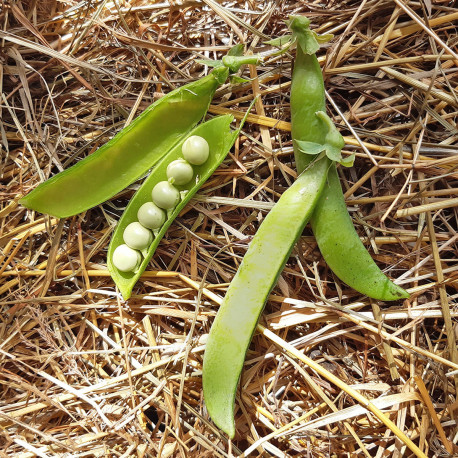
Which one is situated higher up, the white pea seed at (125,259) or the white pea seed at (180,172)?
the white pea seed at (180,172)

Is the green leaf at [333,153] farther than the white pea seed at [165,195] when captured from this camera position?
No

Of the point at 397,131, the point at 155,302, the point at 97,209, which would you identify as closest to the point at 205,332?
the point at 155,302

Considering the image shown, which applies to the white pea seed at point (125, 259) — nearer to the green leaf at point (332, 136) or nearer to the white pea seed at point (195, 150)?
the white pea seed at point (195, 150)

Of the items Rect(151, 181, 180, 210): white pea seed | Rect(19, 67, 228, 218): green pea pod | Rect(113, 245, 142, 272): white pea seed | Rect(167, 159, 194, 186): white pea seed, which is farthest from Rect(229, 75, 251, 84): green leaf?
Rect(113, 245, 142, 272): white pea seed

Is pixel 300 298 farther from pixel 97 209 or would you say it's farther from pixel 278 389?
pixel 97 209

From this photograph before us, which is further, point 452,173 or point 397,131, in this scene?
point 397,131

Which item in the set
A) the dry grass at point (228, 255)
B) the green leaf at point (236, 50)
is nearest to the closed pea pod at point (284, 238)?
the dry grass at point (228, 255)

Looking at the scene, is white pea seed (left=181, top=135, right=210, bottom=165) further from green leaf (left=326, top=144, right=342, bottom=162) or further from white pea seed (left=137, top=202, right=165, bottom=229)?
green leaf (left=326, top=144, right=342, bottom=162)
